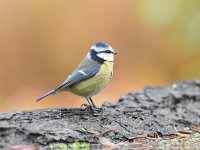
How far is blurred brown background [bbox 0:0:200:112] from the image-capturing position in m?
12.6

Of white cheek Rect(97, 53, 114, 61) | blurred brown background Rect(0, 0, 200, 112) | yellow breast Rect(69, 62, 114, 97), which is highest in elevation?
blurred brown background Rect(0, 0, 200, 112)

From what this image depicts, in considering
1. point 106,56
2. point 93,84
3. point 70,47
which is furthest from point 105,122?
point 70,47

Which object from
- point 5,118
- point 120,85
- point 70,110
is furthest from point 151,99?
point 120,85

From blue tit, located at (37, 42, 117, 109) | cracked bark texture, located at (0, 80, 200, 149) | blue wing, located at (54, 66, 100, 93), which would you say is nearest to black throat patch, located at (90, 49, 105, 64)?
blue tit, located at (37, 42, 117, 109)

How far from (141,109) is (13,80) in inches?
306

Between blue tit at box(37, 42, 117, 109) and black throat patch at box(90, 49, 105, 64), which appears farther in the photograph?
black throat patch at box(90, 49, 105, 64)

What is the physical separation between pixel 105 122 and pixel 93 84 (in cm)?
52

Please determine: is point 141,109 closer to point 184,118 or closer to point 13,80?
point 184,118

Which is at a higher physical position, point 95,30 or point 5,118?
point 95,30

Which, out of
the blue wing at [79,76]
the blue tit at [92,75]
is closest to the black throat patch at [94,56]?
the blue tit at [92,75]

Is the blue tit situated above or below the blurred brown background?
below

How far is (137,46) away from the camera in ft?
45.8

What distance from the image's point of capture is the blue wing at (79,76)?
5.19m

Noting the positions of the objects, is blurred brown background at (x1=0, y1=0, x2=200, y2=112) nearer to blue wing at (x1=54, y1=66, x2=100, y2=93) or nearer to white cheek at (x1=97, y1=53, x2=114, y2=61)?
white cheek at (x1=97, y1=53, x2=114, y2=61)
